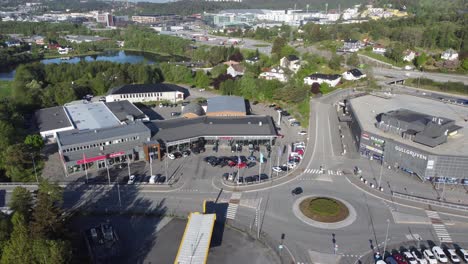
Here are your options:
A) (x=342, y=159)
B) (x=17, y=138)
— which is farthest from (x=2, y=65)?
(x=342, y=159)

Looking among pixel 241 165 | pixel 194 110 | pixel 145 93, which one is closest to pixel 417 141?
pixel 241 165

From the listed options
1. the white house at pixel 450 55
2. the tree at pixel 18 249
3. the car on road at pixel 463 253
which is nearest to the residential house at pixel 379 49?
the white house at pixel 450 55

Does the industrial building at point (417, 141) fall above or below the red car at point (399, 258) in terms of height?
above

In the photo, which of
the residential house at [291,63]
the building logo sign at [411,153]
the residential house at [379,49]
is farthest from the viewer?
the residential house at [379,49]

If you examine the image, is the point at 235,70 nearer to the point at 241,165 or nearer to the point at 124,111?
the point at 124,111

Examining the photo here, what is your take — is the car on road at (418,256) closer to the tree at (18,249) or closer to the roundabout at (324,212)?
the roundabout at (324,212)

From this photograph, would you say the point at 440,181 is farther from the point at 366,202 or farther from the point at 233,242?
the point at 233,242

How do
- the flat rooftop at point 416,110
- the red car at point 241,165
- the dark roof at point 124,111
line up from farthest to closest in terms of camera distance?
the dark roof at point 124,111 < the red car at point 241,165 < the flat rooftop at point 416,110
